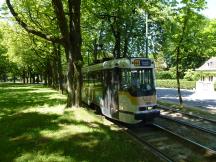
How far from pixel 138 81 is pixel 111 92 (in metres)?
1.99

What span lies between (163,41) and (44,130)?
22822 mm

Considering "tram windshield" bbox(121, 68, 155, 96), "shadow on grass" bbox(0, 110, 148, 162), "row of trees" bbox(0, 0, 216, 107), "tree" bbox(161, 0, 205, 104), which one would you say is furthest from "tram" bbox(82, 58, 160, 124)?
"tree" bbox(161, 0, 205, 104)

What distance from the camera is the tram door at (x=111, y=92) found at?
16.3 metres

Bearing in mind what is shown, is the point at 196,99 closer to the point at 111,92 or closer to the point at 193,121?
the point at 193,121

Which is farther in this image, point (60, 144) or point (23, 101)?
point (23, 101)

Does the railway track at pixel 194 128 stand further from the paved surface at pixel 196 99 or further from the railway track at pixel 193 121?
the paved surface at pixel 196 99

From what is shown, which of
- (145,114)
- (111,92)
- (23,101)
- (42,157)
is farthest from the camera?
(23,101)

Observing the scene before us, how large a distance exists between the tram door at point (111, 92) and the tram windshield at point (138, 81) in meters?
0.64

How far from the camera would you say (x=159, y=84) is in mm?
68812

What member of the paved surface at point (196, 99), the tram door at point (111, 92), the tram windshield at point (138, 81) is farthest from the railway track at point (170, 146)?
the paved surface at point (196, 99)

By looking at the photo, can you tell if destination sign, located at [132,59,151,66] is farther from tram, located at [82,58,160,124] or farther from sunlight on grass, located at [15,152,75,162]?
sunlight on grass, located at [15,152,75,162]

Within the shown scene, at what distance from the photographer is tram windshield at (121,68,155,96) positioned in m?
15.2

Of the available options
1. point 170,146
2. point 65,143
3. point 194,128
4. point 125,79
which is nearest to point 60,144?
point 65,143

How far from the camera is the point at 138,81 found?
50.6 ft
